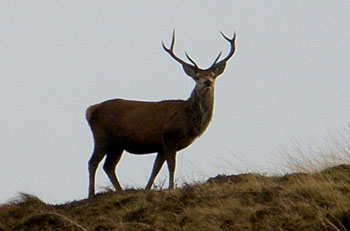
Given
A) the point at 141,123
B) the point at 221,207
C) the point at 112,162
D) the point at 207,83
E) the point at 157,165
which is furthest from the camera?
the point at 112,162

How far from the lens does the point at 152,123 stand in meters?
15.6

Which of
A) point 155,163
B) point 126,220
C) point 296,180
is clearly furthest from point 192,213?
point 155,163

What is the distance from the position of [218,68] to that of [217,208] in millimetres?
5561

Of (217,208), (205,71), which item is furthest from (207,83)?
(217,208)

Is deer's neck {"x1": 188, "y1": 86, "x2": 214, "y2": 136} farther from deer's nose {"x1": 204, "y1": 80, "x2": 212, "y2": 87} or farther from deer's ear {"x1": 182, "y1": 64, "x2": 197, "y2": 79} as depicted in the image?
deer's ear {"x1": 182, "y1": 64, "x2": 197, "y2": 79}

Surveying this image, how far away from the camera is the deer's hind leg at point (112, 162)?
15844 mm

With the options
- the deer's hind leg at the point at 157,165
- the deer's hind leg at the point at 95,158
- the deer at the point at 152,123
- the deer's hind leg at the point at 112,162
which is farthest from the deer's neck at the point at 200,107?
the deer's hind leg at the point at 95,158

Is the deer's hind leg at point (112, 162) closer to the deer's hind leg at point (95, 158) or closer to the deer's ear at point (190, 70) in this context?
the deer's hind leg at point (95, 158)

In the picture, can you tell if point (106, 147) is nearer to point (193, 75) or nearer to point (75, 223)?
point (193, 75)

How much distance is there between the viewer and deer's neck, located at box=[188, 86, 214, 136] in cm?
1552

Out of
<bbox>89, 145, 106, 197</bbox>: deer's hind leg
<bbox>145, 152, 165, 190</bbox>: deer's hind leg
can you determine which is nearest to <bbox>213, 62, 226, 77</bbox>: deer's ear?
<bbox>145, 152, 165, 190</bbox>: deer's hind leg

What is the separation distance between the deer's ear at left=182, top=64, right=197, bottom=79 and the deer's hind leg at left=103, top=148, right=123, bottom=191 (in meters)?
1.69

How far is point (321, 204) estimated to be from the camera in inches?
412

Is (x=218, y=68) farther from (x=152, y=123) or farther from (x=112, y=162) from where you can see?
(x=112, y=162)
